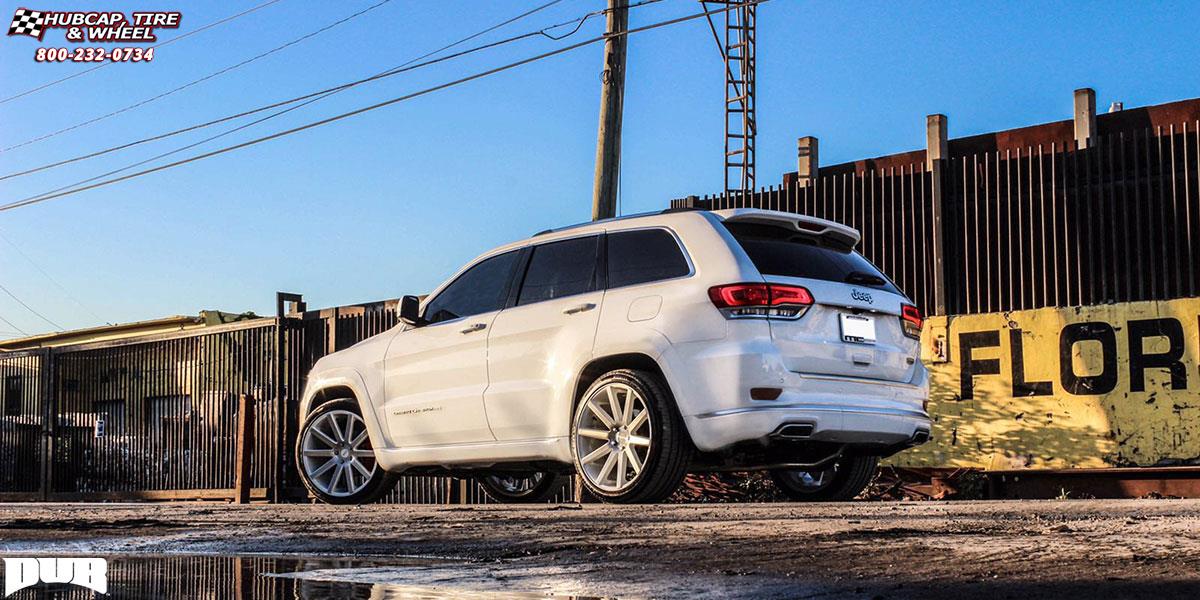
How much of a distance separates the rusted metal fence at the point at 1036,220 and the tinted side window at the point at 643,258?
580 cm

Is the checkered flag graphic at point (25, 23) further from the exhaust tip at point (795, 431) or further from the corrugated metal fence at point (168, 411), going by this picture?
the exhaust tip at point (795, 431)

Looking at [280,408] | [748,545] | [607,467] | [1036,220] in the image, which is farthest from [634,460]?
[280,408]

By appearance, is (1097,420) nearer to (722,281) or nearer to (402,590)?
(722,281)

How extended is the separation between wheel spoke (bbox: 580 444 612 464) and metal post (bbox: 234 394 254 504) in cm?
684

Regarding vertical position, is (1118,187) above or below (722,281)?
above

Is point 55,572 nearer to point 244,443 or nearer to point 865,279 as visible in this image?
point 865,279

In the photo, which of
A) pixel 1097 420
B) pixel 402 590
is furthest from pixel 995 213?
pixel 402 590

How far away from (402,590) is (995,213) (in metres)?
10.2

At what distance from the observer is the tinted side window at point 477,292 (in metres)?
8.94

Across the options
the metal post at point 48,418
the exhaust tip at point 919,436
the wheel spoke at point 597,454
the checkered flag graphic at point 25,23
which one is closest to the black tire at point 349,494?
the wheel spoke at point 597,454

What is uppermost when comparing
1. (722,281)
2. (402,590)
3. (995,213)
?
(995,213)

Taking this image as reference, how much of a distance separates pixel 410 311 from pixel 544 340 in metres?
1.48

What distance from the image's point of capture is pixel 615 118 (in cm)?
1373

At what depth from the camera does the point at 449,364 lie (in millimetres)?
8953
